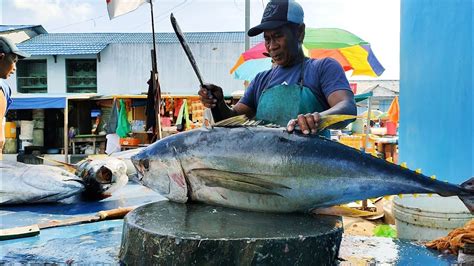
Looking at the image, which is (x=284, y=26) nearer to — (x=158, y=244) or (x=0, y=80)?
(x=158, y=244)

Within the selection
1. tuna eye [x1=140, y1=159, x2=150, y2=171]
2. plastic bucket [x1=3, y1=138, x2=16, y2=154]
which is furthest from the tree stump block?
plastic bucket [x1=3, y1=138, x2=16, y2=154]

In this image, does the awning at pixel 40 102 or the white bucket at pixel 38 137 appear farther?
the white bucket at pixel 38 137

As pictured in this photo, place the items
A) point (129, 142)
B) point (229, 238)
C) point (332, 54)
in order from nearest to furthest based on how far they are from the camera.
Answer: point (229, 238)
point (332, 54)
point (129, 142)


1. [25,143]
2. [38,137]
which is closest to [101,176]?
[25,143]

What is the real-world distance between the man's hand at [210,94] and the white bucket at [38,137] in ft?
43.3

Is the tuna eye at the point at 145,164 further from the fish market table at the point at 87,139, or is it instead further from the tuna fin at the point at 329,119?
the fish market table at the point at 87,139

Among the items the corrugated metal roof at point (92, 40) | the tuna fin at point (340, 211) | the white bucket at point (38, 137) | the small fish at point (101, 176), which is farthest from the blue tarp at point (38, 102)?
the tuna fin at point (340, 211)

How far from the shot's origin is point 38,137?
1429 cm

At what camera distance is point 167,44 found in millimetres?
21484

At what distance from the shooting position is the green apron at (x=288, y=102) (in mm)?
2395

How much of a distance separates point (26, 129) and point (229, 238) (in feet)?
45.8

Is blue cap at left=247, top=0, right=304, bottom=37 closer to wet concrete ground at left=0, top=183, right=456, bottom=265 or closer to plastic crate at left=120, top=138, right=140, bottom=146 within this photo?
wet concrete ground at left=0, top=183, right=456, bottom=265

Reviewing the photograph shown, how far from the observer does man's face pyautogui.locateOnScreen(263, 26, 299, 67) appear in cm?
240

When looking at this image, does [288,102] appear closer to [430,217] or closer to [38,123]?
[430,217]
